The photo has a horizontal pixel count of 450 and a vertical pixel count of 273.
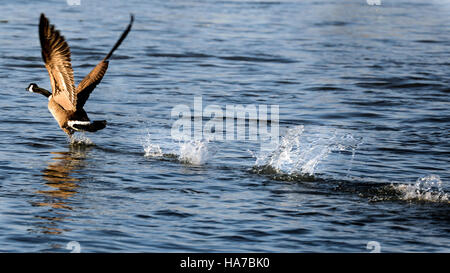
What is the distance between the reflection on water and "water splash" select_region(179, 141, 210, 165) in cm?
125

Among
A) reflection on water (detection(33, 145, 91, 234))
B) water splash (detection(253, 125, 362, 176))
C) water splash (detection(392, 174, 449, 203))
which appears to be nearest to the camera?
reflection on water (detection(33, 145, 91, 234))

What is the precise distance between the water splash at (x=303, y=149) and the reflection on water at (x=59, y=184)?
222 centimetres

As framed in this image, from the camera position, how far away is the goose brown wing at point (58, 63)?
9469mm

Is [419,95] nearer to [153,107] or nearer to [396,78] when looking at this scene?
[396,78]

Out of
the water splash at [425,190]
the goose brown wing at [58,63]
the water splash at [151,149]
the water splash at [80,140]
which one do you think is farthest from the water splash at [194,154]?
the water splash at [425,190]

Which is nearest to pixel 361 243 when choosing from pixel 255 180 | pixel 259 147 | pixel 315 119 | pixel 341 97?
pixel 255 180

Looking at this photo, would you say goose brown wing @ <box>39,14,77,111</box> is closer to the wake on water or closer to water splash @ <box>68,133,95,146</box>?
water splash @ <box>68,133,95,146</box>

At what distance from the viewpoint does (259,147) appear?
450 inches

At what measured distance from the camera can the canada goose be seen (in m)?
9.61

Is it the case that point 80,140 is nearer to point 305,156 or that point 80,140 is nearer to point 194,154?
point 194,154

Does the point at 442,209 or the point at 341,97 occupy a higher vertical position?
the point at 341,97

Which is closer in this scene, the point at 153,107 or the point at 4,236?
the point at 4,236

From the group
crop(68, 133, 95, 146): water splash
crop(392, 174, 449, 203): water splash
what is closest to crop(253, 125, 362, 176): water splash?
crop(392, 174, 449, 203): water splash

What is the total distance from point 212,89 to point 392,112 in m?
3.46
